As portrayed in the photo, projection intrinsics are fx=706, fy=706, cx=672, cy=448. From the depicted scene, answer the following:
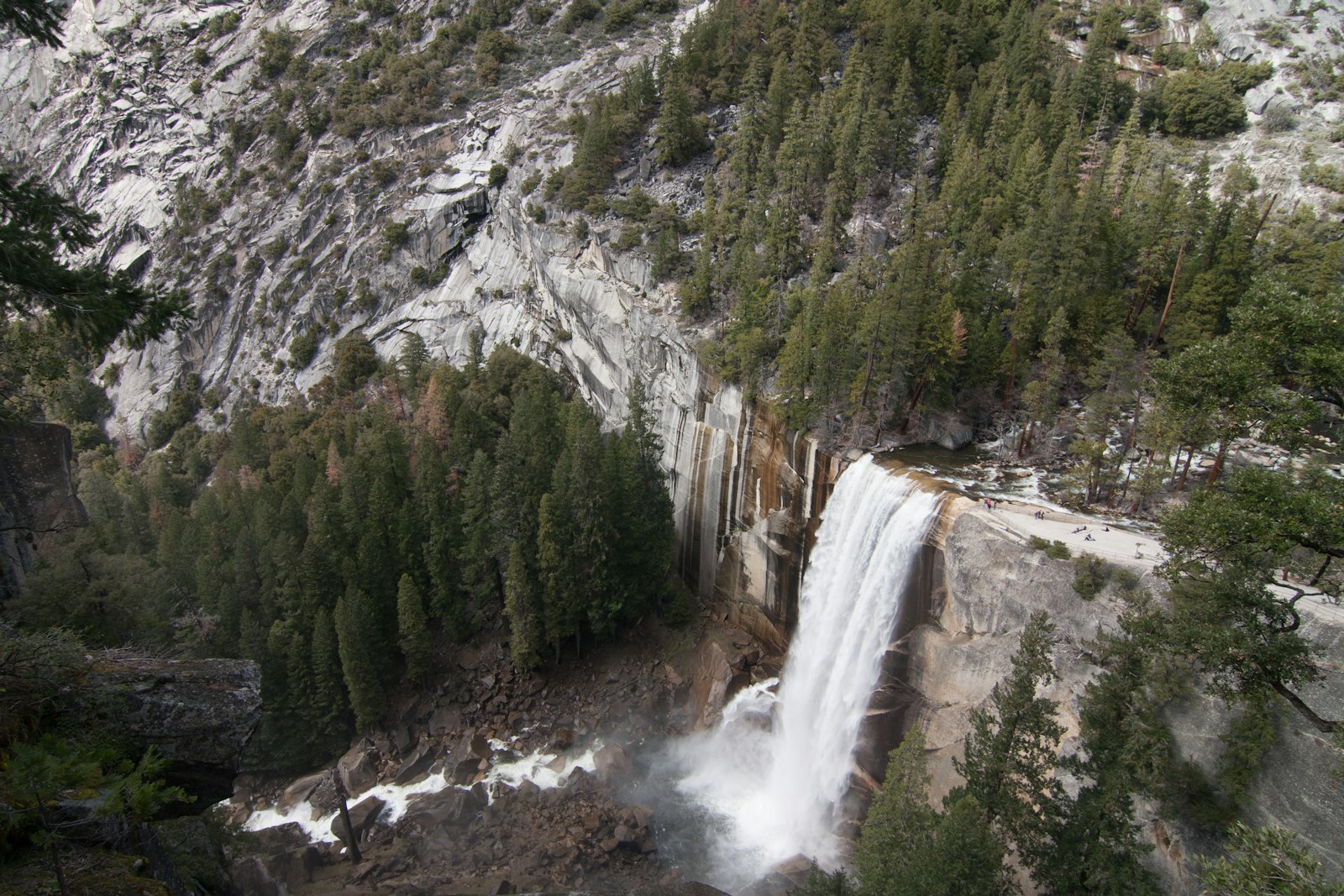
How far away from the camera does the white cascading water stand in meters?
28.0

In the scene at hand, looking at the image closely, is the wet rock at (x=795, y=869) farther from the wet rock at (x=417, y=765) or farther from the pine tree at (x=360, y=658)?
the pine tree at (x=360, y=658)

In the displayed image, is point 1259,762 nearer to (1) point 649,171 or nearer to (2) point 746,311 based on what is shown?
(2) point 746,311

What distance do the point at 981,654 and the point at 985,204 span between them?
89.4 ft

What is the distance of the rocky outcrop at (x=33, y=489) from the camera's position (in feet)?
47.4

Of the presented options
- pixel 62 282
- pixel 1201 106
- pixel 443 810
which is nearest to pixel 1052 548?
pixel 62 282

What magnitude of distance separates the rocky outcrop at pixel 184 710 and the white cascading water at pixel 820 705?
21123 millimetres

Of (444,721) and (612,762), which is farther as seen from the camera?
(444,721)

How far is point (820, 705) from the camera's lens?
3092cm

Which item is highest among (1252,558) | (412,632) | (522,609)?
(1252,558)

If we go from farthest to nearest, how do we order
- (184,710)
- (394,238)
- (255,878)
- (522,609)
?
(394,238) < (522,609) < (255,878) < (184,710)

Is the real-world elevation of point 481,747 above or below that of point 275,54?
below

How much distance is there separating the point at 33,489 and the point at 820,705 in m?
27.6

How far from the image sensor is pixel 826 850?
2794 cm

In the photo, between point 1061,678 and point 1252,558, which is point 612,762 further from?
point 1252,558
